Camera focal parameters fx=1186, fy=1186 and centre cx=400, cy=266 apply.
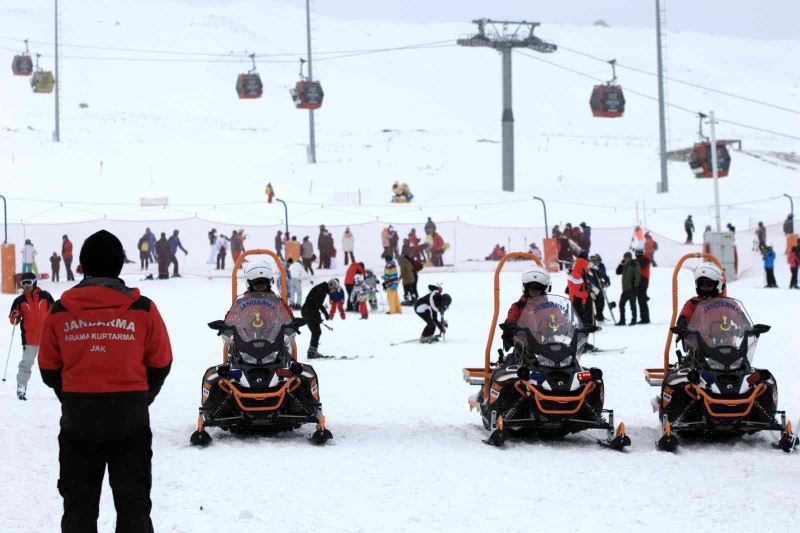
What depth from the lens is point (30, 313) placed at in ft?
45.6

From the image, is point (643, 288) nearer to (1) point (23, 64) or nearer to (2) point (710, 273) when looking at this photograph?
(2) point (710, 273)

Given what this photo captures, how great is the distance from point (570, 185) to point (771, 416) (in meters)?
53.4

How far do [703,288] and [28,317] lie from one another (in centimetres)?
776

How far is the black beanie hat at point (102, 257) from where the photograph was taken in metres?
5.44

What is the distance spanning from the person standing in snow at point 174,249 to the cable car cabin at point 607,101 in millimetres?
20205

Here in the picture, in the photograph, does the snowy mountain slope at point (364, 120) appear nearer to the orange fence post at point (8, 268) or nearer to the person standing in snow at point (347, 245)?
the person standing in snow at point (347, 245)

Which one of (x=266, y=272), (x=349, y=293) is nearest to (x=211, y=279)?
(x=349, y=293)

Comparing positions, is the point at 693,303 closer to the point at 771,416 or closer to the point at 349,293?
the point at 771,416

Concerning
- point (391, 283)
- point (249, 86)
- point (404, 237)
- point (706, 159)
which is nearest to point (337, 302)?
point (391, 283)

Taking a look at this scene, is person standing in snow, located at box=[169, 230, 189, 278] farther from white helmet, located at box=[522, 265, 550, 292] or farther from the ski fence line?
white helmet, located at box=[522, 265, 550, 292]

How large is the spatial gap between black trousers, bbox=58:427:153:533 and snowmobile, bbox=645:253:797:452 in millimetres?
5780

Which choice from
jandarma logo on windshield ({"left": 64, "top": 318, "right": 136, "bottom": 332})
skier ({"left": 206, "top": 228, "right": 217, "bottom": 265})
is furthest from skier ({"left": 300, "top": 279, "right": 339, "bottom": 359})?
skier ({"left": 206, "top": 228, "right": 217, "bottom": 265})

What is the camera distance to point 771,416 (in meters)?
10.2

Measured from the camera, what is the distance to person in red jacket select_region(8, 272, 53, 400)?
1388 centimetres
